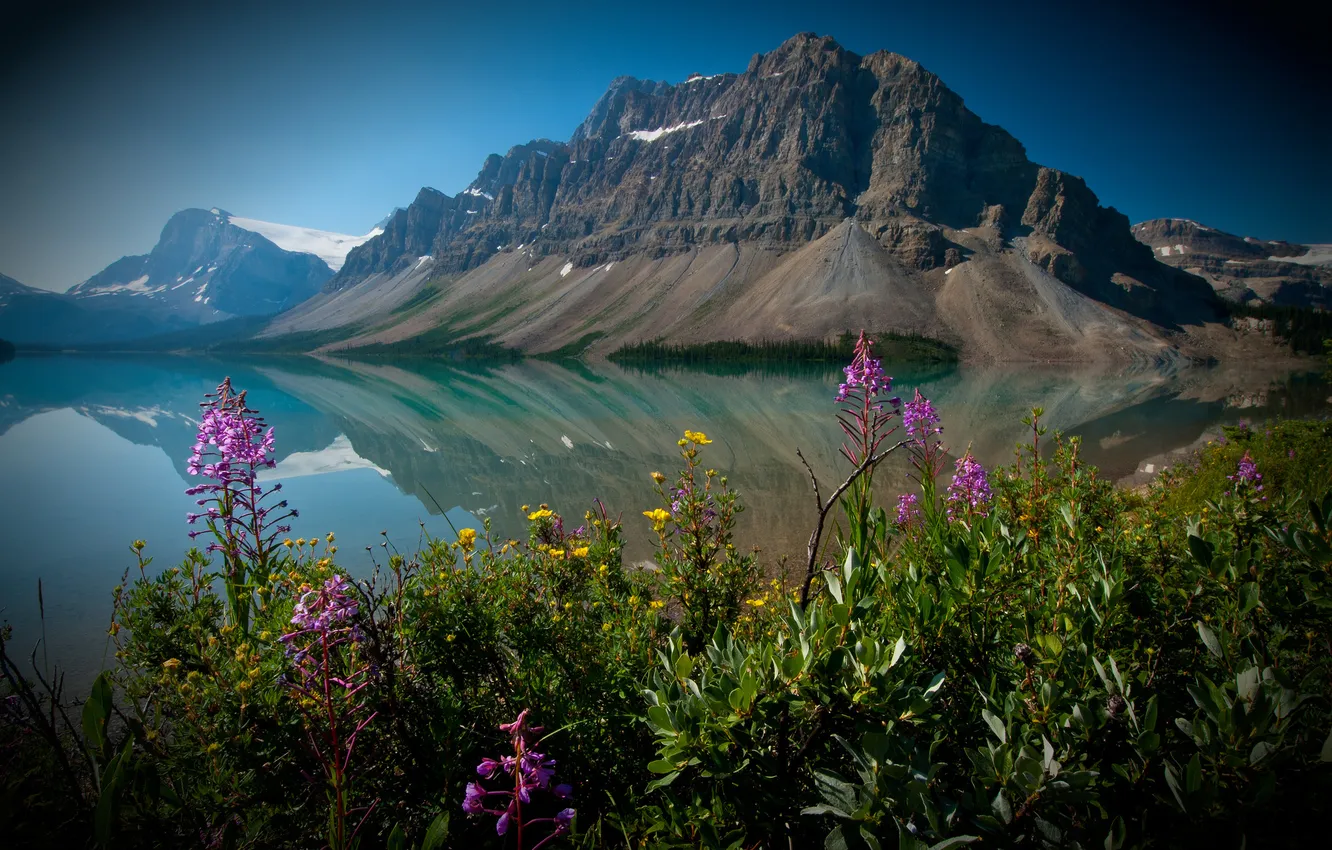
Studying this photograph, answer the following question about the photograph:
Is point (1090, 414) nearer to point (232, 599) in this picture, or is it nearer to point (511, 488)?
point (511, 488)

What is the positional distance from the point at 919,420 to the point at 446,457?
89.9ft

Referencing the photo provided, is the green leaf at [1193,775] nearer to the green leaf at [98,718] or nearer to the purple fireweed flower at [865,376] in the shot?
the purple fireweed flower at [865,376]

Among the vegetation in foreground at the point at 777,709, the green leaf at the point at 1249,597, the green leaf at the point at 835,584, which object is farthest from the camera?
the green leaf at the point at 835,584

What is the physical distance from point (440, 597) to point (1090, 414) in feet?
162

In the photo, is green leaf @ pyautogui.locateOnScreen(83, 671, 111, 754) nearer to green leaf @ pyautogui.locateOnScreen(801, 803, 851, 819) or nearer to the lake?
the lake

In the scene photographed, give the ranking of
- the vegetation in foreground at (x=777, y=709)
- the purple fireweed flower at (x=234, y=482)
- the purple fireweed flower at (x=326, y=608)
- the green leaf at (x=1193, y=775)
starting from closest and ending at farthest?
the green leaf at (x=1193, y=775) → the vegetation in foreground at (x=777, y=709) → the purple fireweed flower at (x=326, y=608) → the purple fireweed flower at (x=234, y=482)

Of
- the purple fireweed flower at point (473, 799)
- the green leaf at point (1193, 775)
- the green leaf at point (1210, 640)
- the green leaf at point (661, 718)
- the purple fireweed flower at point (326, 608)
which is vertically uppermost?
the green leaf at point (1210, 640)

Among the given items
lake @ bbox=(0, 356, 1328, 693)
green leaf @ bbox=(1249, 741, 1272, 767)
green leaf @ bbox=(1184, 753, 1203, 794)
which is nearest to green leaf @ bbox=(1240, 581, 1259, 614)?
green leaf @ bbox=(1249, 741, 1272, 767)

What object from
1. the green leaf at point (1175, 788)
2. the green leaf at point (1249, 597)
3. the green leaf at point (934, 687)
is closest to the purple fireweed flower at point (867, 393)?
the green leaf at point (1249, 597)

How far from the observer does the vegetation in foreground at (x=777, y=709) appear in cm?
155

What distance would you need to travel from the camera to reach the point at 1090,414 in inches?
1590

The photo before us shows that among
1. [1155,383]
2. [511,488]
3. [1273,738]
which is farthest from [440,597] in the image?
[1155,383]

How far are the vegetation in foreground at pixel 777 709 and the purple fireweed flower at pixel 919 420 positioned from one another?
76 centimetres

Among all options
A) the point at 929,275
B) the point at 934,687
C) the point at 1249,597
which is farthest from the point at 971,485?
the point at 929,275
